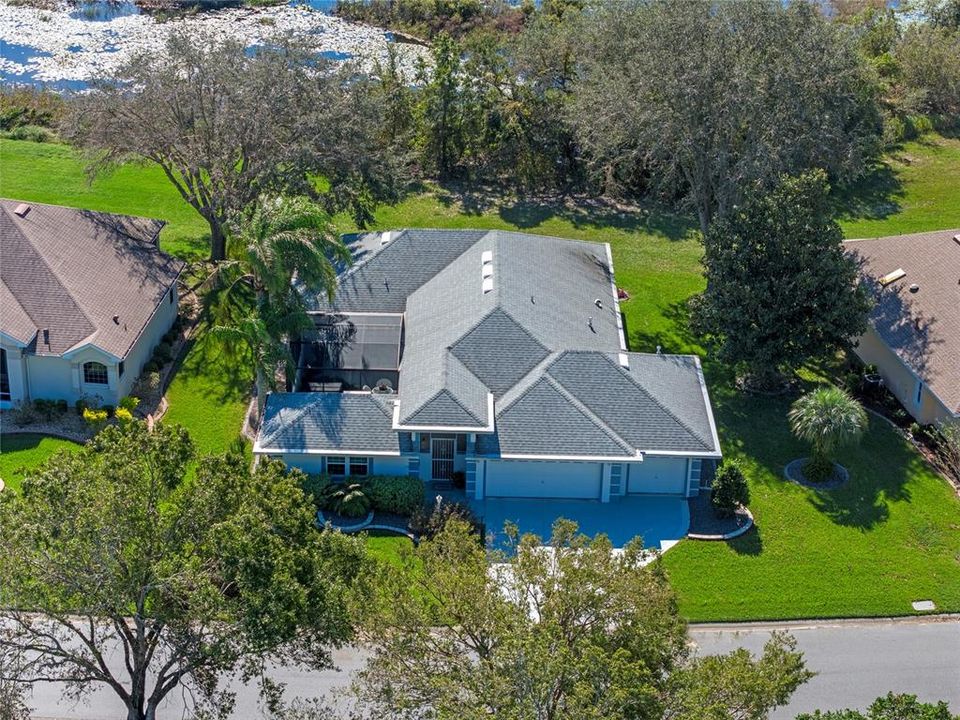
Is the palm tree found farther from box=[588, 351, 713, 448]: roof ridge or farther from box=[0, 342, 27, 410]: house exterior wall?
box=[588, 351, 713, 448]: roof ridge

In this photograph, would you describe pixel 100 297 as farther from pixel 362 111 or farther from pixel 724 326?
pixel 724 326

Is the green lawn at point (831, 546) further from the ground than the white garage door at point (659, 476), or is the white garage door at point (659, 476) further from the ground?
the white garage door at point (659, 476)

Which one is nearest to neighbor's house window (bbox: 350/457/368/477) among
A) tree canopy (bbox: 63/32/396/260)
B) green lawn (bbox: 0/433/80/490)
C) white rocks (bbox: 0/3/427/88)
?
green lawn (bbox: 0/433/80/490)

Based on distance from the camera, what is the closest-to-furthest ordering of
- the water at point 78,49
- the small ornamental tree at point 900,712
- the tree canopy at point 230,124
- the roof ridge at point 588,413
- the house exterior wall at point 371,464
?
the small ornamental tree at point 900,712, the roof ridge at point 588,413, the house exterior wall at point 371,464, the tree canopy at point 230,124, the water at point 78,49

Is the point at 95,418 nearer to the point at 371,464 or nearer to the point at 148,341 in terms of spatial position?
the point at 148,341

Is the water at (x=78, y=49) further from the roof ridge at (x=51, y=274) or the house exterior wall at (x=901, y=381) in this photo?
the house exterior wall at (x=901, y=381)

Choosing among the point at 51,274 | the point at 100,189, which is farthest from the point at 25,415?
the point at 100,189

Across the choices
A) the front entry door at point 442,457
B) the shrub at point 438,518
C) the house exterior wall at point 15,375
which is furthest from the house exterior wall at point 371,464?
the house exterior wall at point 15,375
